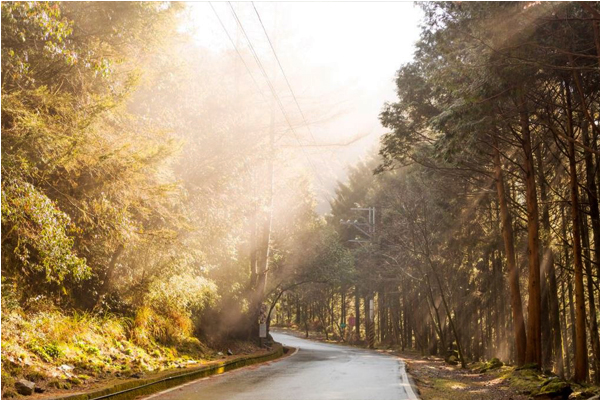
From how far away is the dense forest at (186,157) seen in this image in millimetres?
9242

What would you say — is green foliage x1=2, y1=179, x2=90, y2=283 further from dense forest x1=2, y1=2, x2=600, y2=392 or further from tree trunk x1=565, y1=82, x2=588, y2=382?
tree trunk x1=565, y1=82, x2=588, y2=382

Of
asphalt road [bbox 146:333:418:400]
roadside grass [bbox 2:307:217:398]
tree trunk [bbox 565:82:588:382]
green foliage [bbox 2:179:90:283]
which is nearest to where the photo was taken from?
green foliage [bbox 2:179:90:283]

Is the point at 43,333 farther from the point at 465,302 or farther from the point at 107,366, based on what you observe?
the point at 465,302

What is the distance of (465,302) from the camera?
32.4 metres

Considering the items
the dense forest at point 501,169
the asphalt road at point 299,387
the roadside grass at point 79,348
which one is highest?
the dense forest at point 501,169

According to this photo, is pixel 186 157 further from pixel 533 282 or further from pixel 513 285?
pixel 513 285

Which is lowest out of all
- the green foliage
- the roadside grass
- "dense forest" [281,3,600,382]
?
the roadside grass

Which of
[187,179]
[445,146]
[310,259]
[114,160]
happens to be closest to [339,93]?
[310,259]

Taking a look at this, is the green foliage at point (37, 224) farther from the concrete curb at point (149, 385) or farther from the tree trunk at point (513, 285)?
the tree trunk at point (513, 285)

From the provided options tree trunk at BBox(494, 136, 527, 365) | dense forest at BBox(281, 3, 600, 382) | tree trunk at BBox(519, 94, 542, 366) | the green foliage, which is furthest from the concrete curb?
tree trunk at BBox(494, 136, 527, 365)

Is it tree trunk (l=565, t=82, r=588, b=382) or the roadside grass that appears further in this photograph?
tree trunk (l=565, t=82, r=588, b=382)

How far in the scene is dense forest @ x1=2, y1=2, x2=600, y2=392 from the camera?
9.24 m

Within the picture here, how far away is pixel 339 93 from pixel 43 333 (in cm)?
2101

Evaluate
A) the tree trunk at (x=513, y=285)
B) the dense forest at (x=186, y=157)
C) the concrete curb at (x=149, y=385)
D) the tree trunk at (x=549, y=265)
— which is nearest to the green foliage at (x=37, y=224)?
the dense forest at (x=186, y=157)
